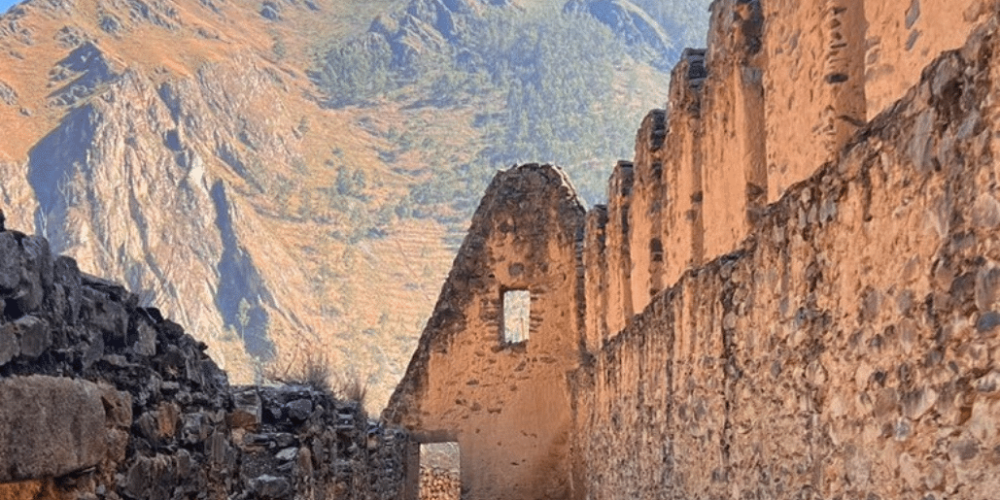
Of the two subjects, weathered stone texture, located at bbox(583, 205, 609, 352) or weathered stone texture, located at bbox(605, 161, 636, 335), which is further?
weathered stone texture, located at bbox(583, 205, 609, 352)

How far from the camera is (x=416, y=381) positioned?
19.1 m

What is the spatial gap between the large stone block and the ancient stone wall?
14532 millimetres

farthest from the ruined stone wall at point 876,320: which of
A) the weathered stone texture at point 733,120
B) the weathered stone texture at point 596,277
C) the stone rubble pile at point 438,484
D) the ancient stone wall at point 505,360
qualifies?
the stone rubble pile at point 438,484

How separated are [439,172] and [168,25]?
17.1 metres

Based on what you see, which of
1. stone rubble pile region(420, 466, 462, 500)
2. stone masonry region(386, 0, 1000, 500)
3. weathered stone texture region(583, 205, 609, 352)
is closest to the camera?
stone masonry region(386, 0, 1000, 500)

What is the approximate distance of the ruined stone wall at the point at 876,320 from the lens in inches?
148

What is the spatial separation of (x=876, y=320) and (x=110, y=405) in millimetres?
2463

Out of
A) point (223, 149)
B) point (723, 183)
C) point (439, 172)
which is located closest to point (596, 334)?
point (723, 183)

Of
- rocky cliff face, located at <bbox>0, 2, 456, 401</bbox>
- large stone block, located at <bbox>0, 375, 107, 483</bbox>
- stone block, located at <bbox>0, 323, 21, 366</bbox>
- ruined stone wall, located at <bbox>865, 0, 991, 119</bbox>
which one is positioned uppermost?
rocky cliff face, located at <bbox>0, 2, 456, 401</bbox>

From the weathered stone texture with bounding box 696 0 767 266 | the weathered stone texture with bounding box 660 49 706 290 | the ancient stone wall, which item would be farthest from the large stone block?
the ancient stone wall

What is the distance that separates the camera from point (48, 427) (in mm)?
3852

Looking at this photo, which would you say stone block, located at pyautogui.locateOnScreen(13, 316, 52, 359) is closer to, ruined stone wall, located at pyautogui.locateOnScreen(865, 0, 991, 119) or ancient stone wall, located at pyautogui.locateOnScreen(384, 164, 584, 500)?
ruined stone wall, located at pyautogui.locateOnScreen(865, 0, 991, 119)

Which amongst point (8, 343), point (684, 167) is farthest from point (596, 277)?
point (8, 343)

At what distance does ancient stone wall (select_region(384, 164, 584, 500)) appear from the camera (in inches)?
738
